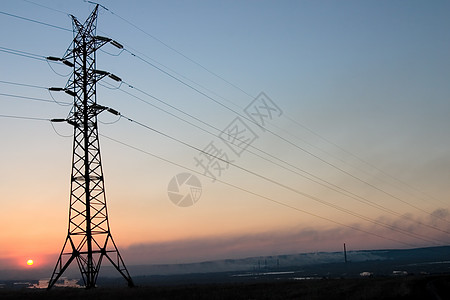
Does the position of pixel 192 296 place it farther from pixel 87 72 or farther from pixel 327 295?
pixel 87 72

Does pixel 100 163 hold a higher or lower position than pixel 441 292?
higher

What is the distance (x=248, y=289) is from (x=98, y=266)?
15.1 meters

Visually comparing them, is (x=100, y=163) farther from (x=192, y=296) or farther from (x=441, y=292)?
(x=441, y=292)

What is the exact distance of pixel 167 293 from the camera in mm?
41406

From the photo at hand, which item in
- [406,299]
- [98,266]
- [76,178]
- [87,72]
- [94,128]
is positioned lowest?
[406,299]

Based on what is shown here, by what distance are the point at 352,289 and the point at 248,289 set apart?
963cm

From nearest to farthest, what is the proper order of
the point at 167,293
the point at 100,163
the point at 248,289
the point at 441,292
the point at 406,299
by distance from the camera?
the point at 406,299, the point at 441,292, the point at 167,293, the point at 248,289, the point at 100,163

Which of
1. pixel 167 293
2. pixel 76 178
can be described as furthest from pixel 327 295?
pixel 76 178

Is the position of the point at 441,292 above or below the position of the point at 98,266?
below

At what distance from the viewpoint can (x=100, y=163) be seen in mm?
47062

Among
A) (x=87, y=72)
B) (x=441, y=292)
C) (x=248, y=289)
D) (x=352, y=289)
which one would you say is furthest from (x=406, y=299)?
(x=87, y=72)

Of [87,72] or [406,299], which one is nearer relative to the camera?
[406,299]

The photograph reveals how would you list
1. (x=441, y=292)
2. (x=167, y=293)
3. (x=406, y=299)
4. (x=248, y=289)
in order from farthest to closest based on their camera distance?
1. (x=248, y=289)
2. (x=167, y=293)
3. (x=441, y=292)
4. (x=406, y=299)

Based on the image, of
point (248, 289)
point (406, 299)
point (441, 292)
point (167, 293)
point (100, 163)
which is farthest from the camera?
point (100, 163)
